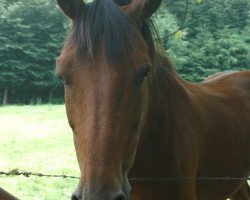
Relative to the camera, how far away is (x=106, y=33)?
1586 mm

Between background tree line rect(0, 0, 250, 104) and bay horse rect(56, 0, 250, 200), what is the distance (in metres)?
21.2

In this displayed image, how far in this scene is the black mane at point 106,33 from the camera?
5.12ft

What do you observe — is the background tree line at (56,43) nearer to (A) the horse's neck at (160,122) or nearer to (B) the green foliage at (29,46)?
(B) the green foliage at (29,46)

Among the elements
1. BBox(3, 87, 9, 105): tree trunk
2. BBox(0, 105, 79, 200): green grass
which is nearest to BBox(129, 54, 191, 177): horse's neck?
BBox(0, 105, 79, 200): green grass

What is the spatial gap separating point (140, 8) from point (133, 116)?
20.7 inches

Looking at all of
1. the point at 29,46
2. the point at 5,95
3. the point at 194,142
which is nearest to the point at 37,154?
the point at 194,142

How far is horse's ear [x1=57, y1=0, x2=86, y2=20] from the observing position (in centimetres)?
174

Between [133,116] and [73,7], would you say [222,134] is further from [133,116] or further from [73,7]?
[73,7]

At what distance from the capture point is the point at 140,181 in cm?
217

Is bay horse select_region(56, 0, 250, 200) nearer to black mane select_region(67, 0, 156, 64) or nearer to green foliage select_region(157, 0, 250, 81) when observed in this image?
→ black mane select_region(67, 0, 156, 64)

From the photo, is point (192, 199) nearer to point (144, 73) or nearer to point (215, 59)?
point (144, 73)

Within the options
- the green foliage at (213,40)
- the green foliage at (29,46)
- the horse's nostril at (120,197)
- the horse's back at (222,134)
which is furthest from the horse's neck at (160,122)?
the green foliage at (213,40)

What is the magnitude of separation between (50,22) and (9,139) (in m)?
18.8

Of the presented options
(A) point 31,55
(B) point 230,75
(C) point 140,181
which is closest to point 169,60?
(C) point 140,181
